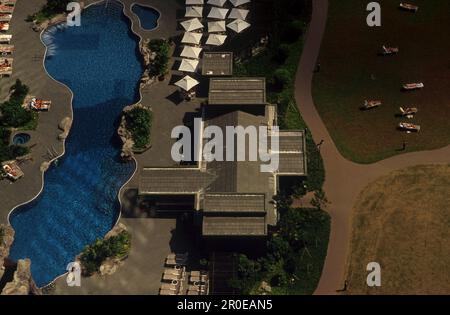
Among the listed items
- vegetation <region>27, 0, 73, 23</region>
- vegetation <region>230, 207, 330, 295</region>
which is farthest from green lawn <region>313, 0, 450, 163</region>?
vegetation <region>27, 0, 73, 23</region>

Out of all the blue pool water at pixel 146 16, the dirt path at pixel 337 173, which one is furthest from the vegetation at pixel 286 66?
the blue pool water at pixel 146 16

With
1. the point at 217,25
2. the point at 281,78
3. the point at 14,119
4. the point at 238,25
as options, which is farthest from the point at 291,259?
the point at 14,119

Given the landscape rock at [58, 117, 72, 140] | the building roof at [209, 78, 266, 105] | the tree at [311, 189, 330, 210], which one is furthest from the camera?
the landscape rock at [58, 117, 72, 140]

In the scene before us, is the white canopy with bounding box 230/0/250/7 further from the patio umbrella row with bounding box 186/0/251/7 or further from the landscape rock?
the landscape rock

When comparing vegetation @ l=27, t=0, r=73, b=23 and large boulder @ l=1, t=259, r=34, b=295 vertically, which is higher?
vegetation @ l=27, t=0, r=73, b=23

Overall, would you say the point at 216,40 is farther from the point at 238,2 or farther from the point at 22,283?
the point at 22,283
